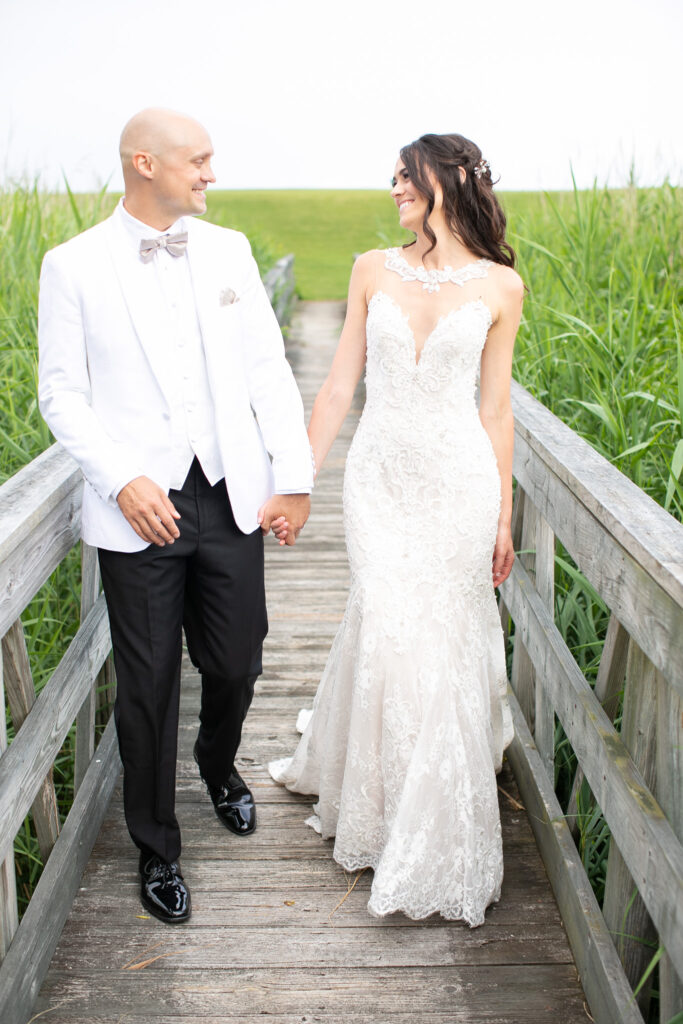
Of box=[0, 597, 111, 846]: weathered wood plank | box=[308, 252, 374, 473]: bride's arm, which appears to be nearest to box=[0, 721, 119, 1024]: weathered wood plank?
box=[0, 597, 111, 846]: weathered wood plank

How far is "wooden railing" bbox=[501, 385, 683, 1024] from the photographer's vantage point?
5.32 feet

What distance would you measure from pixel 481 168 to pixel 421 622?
1.13 metres

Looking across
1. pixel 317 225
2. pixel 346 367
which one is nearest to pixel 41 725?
pixel 346 367

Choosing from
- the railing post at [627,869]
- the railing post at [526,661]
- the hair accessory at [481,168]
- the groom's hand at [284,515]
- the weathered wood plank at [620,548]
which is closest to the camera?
the weathered wood plank at [620,548]

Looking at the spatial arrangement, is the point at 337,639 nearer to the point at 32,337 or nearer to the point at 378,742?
the point at 378,742

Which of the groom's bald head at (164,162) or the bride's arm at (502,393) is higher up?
the groom's bald head at (164,162)

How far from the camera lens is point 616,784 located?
6.18 feet

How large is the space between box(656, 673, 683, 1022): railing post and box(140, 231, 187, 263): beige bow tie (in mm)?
1301

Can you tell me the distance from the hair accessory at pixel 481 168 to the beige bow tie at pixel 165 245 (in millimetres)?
767

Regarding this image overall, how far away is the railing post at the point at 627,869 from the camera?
1807 millimetres

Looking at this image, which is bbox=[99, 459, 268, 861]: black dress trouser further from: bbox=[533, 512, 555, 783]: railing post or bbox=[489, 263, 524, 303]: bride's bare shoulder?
bbox=[489, 263, 524, 303]: bride's bare shoulder

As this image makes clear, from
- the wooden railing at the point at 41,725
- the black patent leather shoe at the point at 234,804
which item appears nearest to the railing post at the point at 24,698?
the wooden railing at the point at 41,725

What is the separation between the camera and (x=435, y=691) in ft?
7.79

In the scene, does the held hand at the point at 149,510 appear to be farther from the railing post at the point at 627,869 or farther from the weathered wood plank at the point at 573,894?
the weathered wood plank at the point at 573,894
